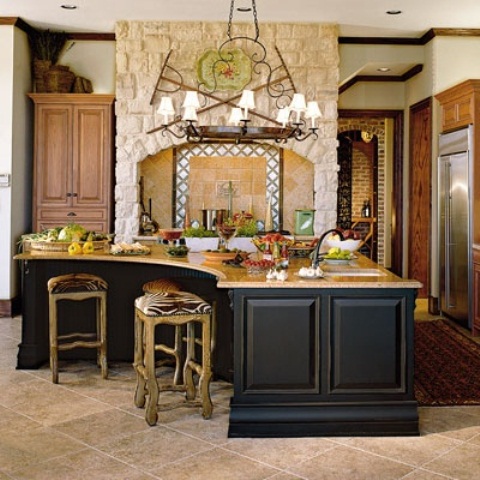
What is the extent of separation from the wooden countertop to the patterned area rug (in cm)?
90

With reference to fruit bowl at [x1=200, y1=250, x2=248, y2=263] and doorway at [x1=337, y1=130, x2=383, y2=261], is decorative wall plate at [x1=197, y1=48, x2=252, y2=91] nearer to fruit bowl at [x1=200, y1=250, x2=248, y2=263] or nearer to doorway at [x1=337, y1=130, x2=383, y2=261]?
fruit bowl at [x1=200, y1=250, x2=248, y2=263]

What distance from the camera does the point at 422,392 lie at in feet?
15.6

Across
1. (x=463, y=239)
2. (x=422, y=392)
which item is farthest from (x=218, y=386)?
(x=463, y=239)

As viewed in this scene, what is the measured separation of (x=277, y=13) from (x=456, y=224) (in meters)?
2.70

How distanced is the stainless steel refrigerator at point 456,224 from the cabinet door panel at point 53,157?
3.90m

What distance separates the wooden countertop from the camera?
389 cm

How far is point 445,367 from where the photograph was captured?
547 cm

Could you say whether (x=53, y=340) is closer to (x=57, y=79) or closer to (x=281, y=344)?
(x=281, y=344)

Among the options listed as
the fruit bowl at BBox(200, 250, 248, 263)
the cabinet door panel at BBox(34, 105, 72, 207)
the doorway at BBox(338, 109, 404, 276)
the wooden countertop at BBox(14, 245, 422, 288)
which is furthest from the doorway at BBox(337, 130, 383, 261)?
the fruit bowl at BBox(200, 250, 248, 263)

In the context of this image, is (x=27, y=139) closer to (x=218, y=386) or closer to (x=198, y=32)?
(x=198, y=32)

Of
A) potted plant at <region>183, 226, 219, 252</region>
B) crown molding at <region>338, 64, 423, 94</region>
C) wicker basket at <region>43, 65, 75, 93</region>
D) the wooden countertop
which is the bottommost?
the wooden countertop

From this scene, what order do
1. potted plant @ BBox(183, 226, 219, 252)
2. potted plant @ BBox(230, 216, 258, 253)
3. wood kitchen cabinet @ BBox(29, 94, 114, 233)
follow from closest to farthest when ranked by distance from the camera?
1. potted plant @ BBox(183, 226, 219, 252)
2. potted plant @ BBox(230, 216, 258, 253)
3. wood kitchen cabinet @ BBox(29, 94, 114, 233)

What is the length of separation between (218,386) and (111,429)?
1.04 meters

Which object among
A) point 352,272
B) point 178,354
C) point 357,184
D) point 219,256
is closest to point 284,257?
point 352,272
